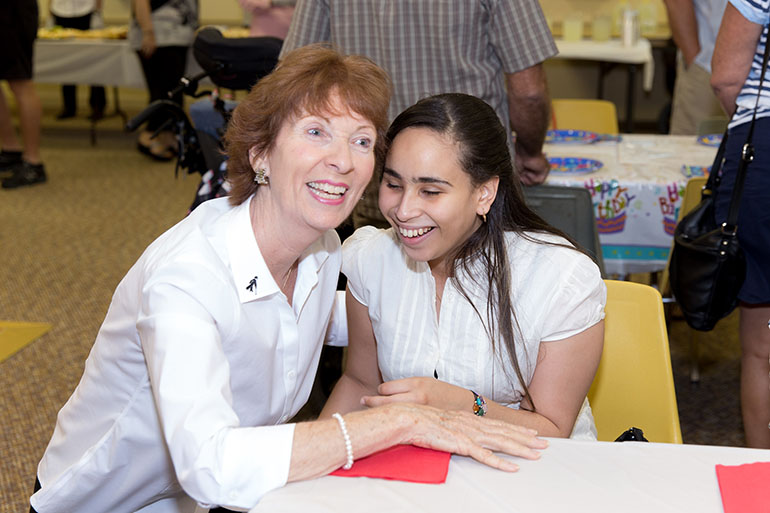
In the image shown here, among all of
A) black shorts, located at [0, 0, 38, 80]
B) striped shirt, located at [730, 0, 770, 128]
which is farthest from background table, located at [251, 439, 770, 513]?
black shorts, located at [0, 0, 38, 80]

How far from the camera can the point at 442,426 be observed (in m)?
1.29

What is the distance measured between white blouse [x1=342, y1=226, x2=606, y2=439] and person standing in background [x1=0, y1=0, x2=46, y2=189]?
4.41 m

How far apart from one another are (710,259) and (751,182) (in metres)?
0.22

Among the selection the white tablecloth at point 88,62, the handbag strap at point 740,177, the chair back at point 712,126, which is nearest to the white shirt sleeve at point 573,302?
the handbag strap at point 740,177

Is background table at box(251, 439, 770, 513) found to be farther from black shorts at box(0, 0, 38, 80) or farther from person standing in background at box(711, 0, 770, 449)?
black shorts at box(0, 0, 38, 80)

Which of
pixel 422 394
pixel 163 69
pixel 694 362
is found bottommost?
pixel 694 362

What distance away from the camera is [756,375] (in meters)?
2.23

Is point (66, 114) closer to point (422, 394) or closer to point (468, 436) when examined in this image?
point (422, 394)

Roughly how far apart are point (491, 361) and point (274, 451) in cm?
62

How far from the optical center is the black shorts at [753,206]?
213 cm

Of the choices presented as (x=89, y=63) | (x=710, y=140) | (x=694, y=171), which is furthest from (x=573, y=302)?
(x=89, y=63)

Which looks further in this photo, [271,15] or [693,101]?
[693,101]

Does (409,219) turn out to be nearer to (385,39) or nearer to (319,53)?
(319,53)

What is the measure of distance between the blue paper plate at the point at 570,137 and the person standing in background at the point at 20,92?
3.65 m
